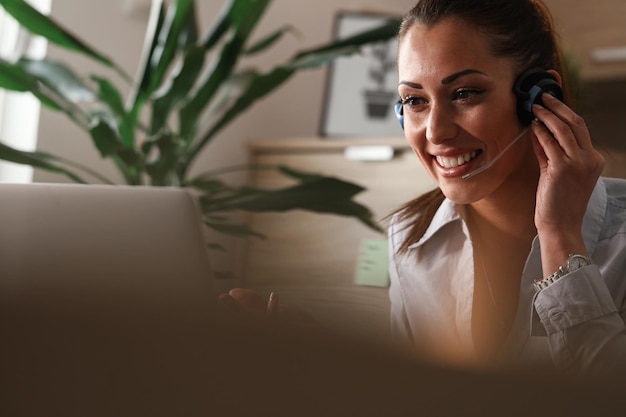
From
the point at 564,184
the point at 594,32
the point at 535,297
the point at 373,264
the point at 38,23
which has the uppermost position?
the point at 594,32

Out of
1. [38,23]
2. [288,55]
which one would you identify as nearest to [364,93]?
[288,55]

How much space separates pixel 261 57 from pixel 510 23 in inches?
74.7

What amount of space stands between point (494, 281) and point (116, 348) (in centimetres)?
97

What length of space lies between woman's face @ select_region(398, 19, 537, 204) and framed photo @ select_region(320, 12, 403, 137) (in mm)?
1682

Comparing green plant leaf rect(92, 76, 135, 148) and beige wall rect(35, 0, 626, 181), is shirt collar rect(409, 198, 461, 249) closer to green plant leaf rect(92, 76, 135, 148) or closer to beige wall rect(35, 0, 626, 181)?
green plant leaf rect(92, 76, 135, 148)

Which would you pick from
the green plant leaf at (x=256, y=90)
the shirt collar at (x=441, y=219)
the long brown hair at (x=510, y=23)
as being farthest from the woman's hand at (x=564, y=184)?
the green plant leaf at (x=256, y=90)

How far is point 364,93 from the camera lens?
8.89ft

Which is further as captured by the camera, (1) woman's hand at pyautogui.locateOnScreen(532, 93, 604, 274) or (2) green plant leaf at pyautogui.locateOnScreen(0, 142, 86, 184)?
(2) green plant leaf at pyautogui.locateOnScreen(0, 142, 86, 184)

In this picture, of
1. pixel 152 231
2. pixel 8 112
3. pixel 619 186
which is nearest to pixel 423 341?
pixel 619 186

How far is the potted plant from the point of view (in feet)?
5.88

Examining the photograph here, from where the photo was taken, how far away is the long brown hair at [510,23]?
97 centimetres

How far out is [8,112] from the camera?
7.95ft

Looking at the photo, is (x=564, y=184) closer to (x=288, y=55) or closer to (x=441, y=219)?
(x=441, y=219)

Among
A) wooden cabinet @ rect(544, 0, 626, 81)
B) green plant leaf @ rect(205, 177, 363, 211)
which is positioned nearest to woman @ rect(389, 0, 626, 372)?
green plant leaf @ rect(205, 177, 363, 211)
